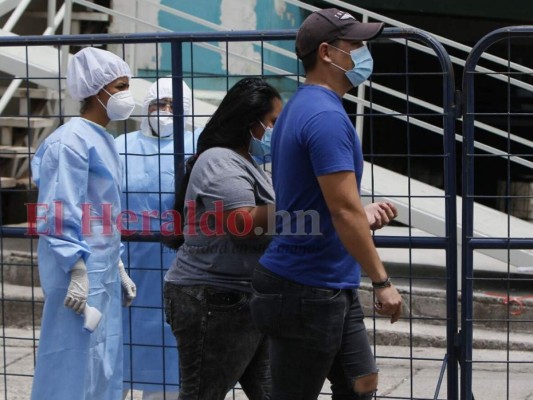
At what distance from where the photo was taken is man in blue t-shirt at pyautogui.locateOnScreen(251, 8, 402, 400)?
3418 millimetres

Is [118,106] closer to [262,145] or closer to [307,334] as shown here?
[262,145]

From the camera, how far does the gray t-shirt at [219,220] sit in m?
3.96

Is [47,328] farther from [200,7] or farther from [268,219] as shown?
[200,7]

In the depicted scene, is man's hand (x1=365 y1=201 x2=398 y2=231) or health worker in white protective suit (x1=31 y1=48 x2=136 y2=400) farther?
health worker in white protective suit (x1=31 y1=48 x2=136 y2=400)

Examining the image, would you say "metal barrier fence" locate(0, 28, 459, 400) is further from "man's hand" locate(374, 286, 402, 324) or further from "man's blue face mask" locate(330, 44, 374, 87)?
"man's hand" locate(374, 286, 402, 324)

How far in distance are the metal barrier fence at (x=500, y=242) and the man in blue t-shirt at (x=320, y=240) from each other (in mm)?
899

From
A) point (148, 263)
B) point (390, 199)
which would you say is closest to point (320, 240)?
point (148, 263)

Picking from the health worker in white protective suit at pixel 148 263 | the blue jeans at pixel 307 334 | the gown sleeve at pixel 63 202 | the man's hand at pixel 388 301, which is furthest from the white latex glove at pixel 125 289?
the man's hand at pixel 388 301

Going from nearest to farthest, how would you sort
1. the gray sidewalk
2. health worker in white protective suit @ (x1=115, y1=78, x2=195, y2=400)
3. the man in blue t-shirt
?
the man in blue t-shirt
health worker in white protective suit @ (x1=115, y1=78, x2=195, y2=400)
the gray sidewalk

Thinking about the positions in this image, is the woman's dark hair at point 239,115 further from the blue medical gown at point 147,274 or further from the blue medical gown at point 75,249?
the blue medical gown at point 147,274

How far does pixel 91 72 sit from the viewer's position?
4.27m

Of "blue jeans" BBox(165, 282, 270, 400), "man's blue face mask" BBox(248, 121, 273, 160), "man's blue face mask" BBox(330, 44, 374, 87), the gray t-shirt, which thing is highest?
"man's blue face mask" BBox(330, 44, 374, 87)

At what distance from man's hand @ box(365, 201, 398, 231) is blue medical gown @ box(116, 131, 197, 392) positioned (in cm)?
159

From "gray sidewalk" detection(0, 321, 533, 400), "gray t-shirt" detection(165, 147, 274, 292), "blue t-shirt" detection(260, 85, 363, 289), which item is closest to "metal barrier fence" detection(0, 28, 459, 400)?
"gray sidewalk" detection(0, 321, 533, 400)
